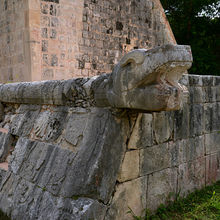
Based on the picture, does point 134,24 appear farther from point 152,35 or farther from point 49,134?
point 49,134

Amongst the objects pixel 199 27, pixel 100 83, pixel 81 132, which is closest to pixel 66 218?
pixel 81 132

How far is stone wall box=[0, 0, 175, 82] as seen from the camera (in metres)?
6.69

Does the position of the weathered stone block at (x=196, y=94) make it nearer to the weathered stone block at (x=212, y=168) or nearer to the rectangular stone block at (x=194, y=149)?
the rectangular stone block at (x=194, y=149)

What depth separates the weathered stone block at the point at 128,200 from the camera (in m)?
2.32

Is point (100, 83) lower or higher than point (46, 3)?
lower

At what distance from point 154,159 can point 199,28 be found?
13.8 metres

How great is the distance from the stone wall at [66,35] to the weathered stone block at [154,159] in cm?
475

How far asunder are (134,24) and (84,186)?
7.82 meters

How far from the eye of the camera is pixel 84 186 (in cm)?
223

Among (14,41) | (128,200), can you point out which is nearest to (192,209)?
(128,200)

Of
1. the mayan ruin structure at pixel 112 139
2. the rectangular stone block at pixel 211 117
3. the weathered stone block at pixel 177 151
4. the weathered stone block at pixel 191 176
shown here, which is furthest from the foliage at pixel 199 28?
the weathered stone block at pixel 177 151

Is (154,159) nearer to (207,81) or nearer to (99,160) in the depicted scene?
(99,160)

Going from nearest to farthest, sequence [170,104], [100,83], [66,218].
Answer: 1. [170,104]
2. [66,218]
3. [100,83]

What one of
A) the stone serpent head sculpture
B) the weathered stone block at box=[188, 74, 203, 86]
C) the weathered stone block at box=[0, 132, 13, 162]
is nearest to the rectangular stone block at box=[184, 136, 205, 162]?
the weathered stone block at box=[188, 74, 203, 86]
